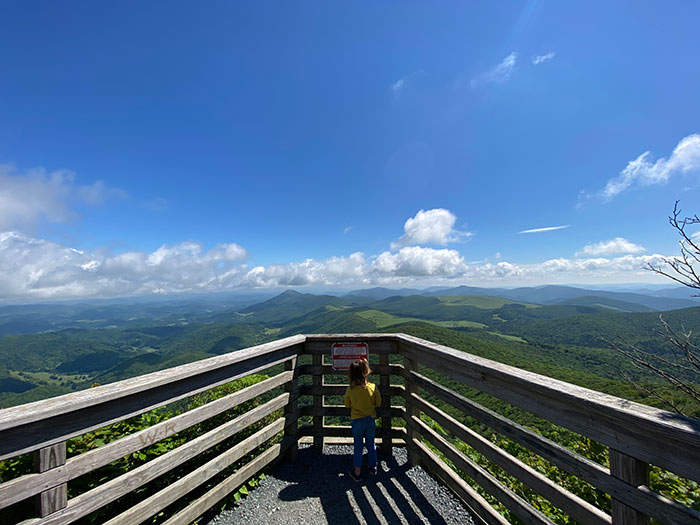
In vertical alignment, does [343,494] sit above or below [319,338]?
below

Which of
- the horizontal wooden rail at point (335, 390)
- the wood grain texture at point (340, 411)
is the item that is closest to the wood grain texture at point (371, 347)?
the horizontal wooden rail at point (335, 390)

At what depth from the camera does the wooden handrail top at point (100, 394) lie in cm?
174

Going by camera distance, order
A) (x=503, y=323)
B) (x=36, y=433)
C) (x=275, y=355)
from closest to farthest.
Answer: (x=36, y=433) < (x=275, y=355) < (x=503, y=323)

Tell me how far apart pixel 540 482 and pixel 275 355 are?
9.86 feet

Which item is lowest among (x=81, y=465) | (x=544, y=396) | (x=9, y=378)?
(x=9, y=378)

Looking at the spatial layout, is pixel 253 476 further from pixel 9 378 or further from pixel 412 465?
pixel 9 378

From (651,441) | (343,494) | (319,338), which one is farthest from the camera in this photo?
(319,338)

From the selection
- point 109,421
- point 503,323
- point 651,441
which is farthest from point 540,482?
point 503,323

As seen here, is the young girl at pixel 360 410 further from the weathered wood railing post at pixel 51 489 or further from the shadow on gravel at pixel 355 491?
the weathered wood railing post at pixel 51 489

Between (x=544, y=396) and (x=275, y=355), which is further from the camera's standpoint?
(x=275, y=355)

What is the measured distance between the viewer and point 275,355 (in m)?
4.04

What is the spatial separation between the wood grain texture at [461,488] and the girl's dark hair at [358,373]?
114 cm

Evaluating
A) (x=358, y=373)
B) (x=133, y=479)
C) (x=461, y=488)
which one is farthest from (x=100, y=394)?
(x=461, y=488)

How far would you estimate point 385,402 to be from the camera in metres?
4.36
